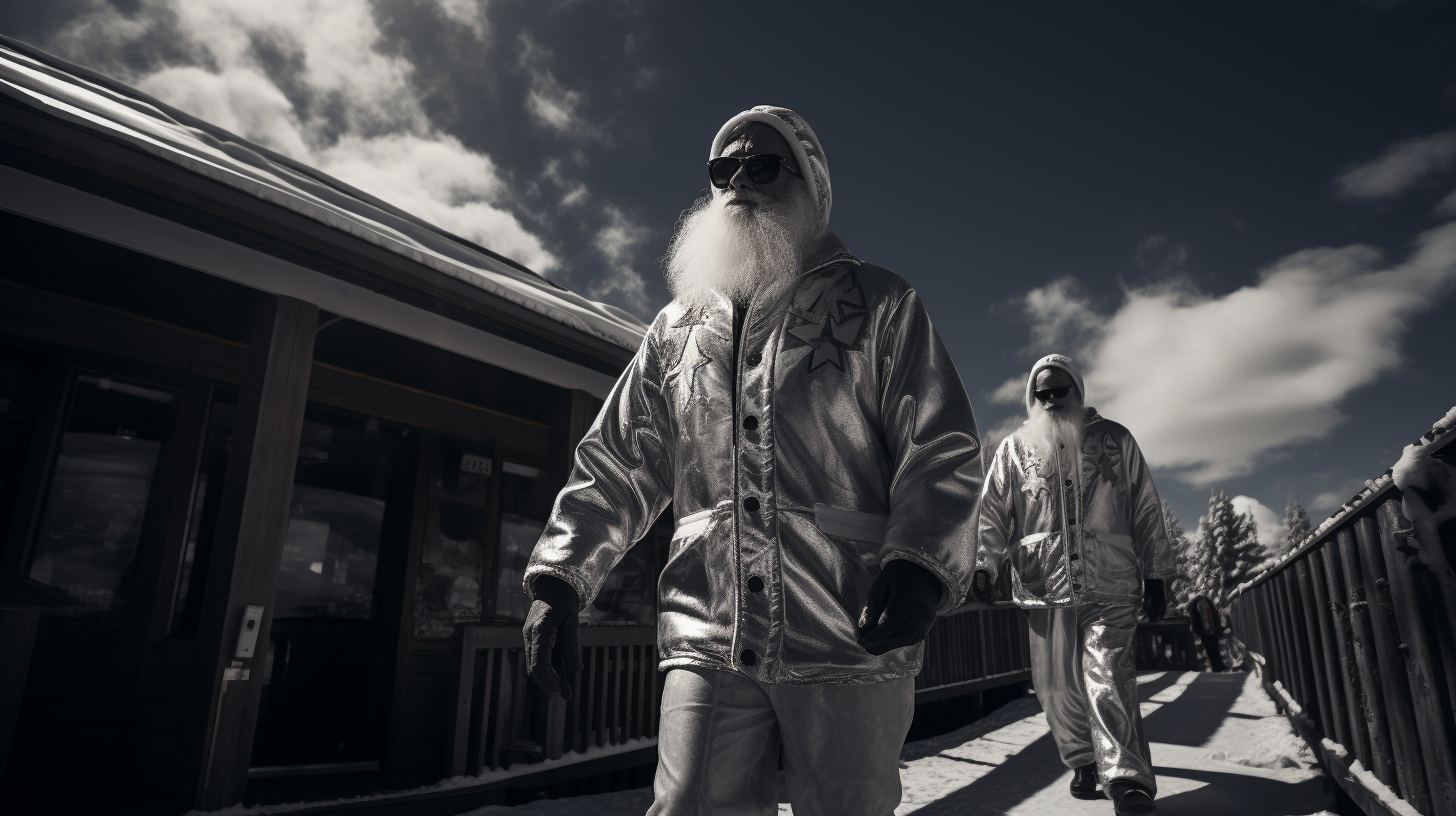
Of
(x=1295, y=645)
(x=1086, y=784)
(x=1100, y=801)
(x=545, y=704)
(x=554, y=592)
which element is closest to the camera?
(x=554, y=592)

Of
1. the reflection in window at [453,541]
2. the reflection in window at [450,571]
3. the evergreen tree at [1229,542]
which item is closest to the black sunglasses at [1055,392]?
the reflection in window at [453,541]

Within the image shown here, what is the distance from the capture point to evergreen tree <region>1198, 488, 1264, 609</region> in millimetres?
45375

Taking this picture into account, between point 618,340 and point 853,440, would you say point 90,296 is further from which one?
point 853,440

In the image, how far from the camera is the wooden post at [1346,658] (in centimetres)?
335

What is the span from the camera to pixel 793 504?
5.52 ft

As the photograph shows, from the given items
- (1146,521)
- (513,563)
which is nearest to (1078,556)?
(1146,521)

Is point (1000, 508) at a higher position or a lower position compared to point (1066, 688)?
higher

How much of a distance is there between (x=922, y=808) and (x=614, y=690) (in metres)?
2.35

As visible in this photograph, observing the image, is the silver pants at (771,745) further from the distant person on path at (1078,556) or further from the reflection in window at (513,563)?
the reflection in window at (513,563)

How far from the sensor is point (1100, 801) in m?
4.37

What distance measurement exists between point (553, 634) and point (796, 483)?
59 centimetres

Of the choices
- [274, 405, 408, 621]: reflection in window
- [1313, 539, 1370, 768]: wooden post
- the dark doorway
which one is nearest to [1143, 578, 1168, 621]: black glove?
[1313, 539, 1370, 768]: wooden post

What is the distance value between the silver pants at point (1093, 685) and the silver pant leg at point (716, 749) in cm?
316

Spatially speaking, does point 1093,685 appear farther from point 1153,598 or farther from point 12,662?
point 12,662
